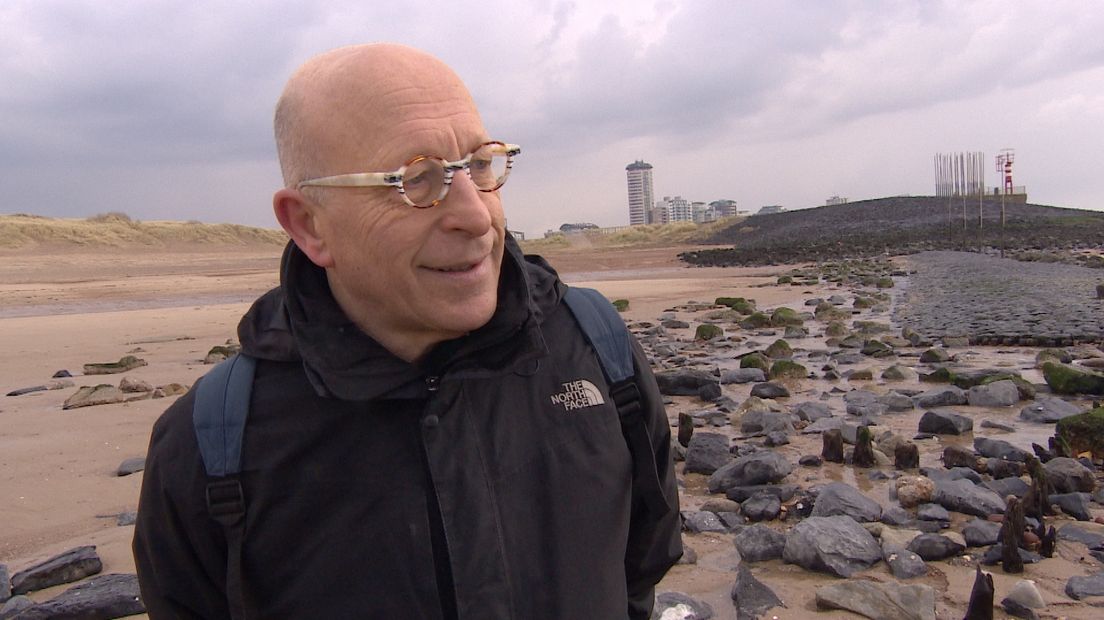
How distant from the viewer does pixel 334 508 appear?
1.75m

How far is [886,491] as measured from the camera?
5281 millimetres

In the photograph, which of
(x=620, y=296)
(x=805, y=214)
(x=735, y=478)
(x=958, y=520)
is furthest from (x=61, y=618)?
(x=805, y=214)

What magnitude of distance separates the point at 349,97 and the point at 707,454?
4803 mm

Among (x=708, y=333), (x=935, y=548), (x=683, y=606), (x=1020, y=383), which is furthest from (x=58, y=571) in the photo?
(x=708, y=333)

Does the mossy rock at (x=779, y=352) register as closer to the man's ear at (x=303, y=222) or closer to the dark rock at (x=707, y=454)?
the dark rock at (x=707, y=454)

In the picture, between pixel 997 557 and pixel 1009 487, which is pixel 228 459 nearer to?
pixel 997 557

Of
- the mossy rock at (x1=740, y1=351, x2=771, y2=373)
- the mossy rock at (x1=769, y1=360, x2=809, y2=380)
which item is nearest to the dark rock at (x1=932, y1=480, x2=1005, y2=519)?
the mossy rock at (x1=769, y1=360, x2=809, y2=380)

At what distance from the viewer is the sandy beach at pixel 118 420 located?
13.4ft

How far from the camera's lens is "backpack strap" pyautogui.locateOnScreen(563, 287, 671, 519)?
6.57 feet

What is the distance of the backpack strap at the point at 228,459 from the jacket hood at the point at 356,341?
123 mm

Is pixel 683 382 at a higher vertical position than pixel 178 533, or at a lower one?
lower

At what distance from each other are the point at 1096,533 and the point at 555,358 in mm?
3830

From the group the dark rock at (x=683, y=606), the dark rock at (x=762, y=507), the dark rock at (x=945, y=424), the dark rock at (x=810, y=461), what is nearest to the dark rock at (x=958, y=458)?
the dark rock at (x=810, y=461)

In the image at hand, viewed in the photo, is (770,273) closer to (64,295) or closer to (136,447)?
(64,295)
